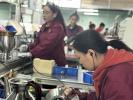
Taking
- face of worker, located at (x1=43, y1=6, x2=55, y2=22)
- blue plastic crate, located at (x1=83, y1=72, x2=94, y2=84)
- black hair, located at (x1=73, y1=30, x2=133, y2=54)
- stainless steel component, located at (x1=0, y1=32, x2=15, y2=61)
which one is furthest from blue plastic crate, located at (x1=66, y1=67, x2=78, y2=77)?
black hair, located at (x1=73, y1=30, x2=133, y2=54)

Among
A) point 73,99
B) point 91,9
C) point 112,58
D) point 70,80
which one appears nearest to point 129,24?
point 70,80

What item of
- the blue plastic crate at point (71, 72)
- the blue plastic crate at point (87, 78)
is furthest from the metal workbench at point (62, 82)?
the blue plastic crate at point (71, 72)

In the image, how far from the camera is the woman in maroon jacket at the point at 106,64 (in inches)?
53.6

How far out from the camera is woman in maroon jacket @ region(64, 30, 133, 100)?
1361mm

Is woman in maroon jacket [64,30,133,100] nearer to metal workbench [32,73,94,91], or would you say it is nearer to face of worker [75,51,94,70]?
face of worker [75,51,94,70]

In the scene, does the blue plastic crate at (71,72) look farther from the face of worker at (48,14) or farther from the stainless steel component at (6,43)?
the face of worker at (48,14)

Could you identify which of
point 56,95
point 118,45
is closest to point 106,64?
point 118,45

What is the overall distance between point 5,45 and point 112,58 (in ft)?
3.57

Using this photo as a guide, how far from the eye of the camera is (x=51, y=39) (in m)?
2.77

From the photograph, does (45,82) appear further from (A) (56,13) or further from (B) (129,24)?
(B) (129,24)

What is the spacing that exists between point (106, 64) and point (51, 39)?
1.37 meters

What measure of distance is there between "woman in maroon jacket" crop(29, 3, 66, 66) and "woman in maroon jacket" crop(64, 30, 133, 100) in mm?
1148

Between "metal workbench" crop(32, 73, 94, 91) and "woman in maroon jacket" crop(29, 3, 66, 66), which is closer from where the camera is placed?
"metal workbench" crop(32, 73, 94, 91)

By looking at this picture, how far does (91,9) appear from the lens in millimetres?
8461
